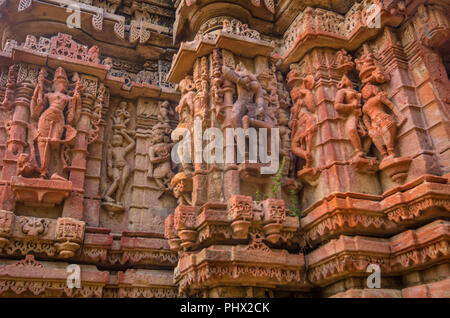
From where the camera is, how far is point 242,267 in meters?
5.46

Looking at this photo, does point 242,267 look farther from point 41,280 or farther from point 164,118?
point 164,118

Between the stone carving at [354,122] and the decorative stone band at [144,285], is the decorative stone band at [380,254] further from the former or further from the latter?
the decorative stone band at [144,285]

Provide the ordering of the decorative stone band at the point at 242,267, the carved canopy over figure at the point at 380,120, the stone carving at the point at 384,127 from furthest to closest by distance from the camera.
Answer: the carved canopy over figure at the point at 380,120, the stone carving at the point at 384,127, the decorative stone band at the point at 242,267

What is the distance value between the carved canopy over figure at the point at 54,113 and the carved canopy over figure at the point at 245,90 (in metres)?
3.03

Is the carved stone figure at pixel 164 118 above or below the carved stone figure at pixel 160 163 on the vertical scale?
above

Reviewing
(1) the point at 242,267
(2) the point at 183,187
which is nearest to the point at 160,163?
(2) the point at 183,187

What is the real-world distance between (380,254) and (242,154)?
94.5 inches

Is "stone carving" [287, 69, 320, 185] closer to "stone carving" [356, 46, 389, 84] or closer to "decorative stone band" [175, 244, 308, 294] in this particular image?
"stone carving" [356, 46, 389, 84]

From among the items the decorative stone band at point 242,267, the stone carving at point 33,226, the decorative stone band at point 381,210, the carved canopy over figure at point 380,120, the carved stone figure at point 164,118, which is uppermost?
the carved stone figure at point 164,118

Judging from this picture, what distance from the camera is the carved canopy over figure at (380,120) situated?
19.8 feet

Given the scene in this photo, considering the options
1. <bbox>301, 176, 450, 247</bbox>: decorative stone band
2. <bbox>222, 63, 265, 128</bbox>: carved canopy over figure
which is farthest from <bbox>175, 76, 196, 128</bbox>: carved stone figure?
<bbox>301, 176, 450, 247</bbox>: decorative stone band

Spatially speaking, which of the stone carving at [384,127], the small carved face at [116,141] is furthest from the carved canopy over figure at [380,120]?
the small carved face at [116,141]
